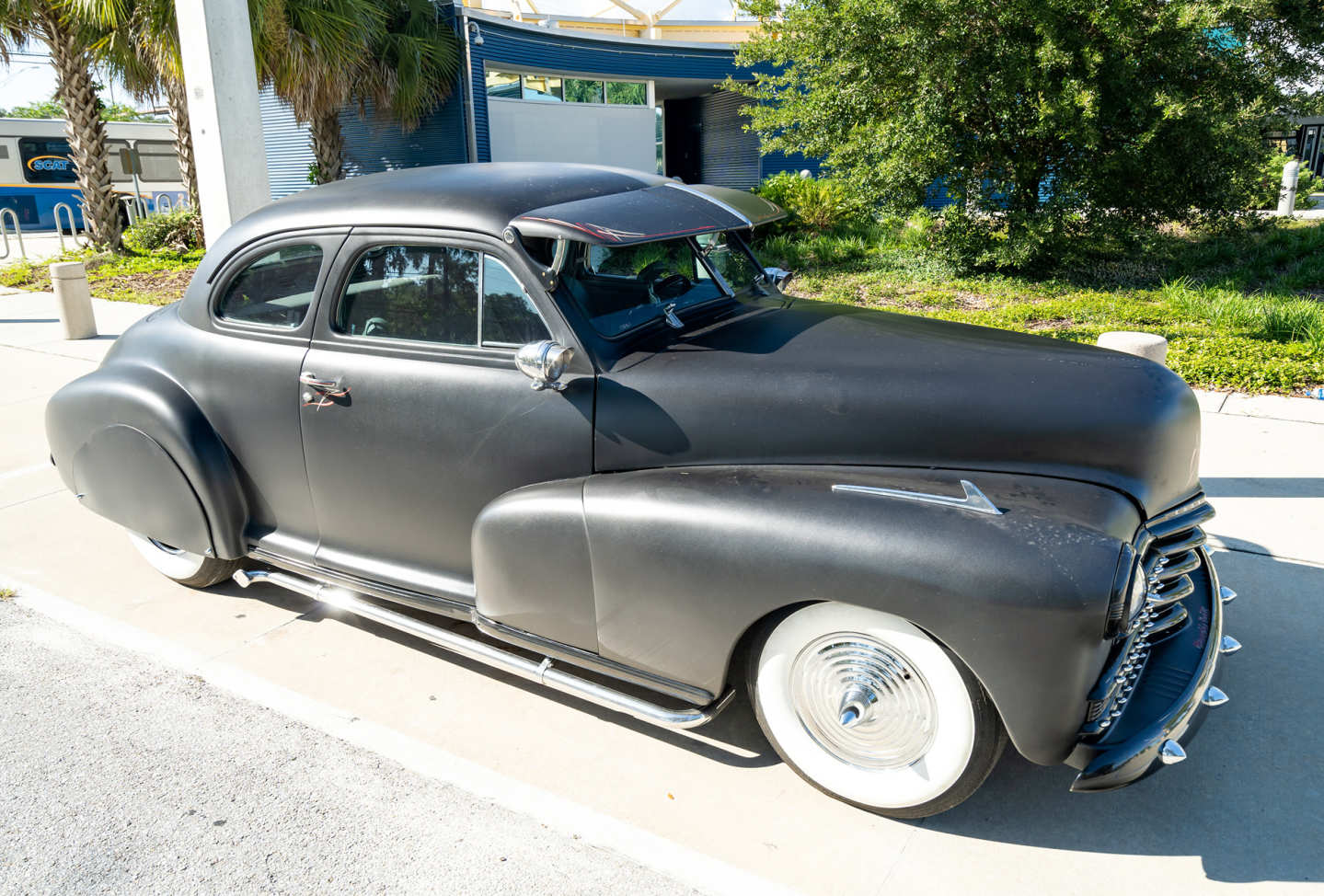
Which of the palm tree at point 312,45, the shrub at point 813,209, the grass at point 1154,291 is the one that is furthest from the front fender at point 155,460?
the shrub at point 813,209

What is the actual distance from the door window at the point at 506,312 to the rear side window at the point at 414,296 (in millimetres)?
53

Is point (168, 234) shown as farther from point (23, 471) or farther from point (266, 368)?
point (266, 368)

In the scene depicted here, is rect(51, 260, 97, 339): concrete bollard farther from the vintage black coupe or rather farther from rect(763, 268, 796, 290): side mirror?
rect(763, 268, 796, 290): side mirror

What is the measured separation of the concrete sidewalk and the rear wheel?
0.26 ft

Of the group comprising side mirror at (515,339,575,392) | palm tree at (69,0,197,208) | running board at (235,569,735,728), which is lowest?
running board at (235,569,735,728)

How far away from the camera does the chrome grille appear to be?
2301mm

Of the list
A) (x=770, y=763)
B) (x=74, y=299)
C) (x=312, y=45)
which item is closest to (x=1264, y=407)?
(x=770, y=763)

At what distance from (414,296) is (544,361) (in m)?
0.76

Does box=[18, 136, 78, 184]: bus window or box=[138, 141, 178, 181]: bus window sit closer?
box=[18, 136, 78, 184]: bus window

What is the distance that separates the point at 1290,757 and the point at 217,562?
412 centimetres

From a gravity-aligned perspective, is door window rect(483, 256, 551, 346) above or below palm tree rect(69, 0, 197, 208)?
below

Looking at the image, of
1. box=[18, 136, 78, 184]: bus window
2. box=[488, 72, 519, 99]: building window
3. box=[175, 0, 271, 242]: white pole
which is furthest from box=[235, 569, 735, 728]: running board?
box=[18, 136, 78, 184]: bus window

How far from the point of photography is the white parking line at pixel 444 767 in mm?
2463

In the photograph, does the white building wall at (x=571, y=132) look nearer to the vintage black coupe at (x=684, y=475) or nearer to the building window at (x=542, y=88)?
the building window at (x=542, y=88)
